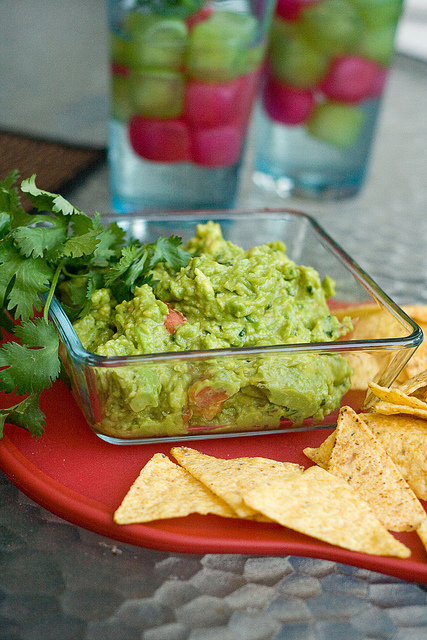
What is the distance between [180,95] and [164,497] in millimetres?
1405

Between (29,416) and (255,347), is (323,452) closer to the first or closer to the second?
(255,347)

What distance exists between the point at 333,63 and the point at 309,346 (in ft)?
4.98

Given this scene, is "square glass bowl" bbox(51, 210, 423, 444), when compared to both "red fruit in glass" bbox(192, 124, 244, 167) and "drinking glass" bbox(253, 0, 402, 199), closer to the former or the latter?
"red fruit in glass" bbox(192, 124, 244, 167)

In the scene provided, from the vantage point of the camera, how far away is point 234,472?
1.22 m

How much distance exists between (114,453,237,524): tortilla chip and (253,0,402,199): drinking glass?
1.69 metres

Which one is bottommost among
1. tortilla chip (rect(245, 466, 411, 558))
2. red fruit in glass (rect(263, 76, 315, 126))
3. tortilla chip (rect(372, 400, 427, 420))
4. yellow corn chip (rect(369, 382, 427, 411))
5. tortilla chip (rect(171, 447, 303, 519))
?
tortilla chip (rect(171, 447, 303, 519))

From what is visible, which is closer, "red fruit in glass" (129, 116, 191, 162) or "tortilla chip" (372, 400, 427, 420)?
"tortilla chip" (372, 400, 427, 420)

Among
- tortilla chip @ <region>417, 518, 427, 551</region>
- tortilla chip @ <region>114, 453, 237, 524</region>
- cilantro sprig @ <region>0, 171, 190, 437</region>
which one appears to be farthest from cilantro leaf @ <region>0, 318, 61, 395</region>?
tortilla chip @ <region>417, 518, 427, 551</region>

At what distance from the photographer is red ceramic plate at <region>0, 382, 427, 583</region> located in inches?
44.1

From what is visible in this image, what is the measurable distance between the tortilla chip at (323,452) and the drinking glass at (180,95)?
127 centimetres

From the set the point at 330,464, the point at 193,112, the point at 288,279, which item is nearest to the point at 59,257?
the point at 288,279

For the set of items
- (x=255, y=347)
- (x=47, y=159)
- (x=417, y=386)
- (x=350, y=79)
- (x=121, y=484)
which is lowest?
(x=47, y=159)

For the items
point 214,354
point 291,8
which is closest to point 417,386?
point 214,354

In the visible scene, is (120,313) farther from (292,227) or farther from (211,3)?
(211,3)
